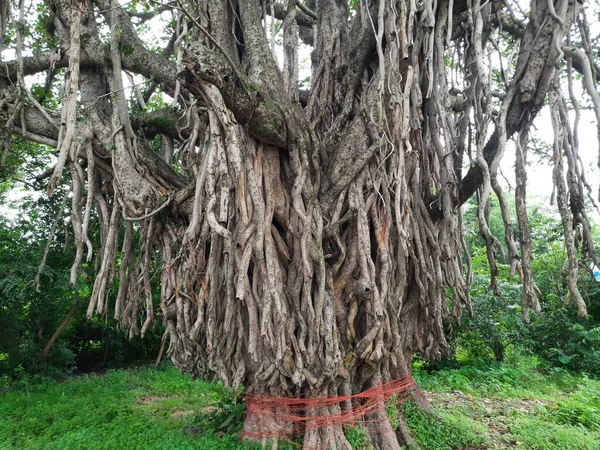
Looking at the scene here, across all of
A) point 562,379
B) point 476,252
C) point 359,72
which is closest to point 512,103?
point 359,72

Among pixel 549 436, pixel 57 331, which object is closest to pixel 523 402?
pixel 549 436

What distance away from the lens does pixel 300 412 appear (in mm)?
3115

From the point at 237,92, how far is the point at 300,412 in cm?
222

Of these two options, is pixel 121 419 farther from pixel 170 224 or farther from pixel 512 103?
pixel 512 103

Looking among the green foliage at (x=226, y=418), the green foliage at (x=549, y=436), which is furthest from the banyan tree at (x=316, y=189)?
the green foliage at (x=549, y=436)

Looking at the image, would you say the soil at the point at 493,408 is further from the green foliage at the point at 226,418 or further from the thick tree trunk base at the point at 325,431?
the green foliage at the point at 226,418

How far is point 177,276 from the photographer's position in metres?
3.32

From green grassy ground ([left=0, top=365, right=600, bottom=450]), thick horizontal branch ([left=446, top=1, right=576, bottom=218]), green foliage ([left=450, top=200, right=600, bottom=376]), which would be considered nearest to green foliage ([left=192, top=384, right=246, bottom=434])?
green grassy ground ([left=0, top=365, right=600, bottom=450])

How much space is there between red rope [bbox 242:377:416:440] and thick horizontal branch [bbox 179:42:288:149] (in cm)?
181

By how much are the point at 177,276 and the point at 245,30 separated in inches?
78.0

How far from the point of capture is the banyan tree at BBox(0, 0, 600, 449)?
9.36ft

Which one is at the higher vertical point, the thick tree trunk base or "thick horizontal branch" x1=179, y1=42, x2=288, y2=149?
"thick horizontal branch" x1=179, y1=42, x2=288, y2=149

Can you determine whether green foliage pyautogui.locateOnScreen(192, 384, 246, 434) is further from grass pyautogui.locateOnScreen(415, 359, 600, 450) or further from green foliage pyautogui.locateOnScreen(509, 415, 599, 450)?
green foliage pyautogui.locateOnScreen(509, 415, 599, 450)

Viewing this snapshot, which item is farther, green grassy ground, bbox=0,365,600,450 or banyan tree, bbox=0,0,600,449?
green grassy ground, bbox=0,365,600,450
